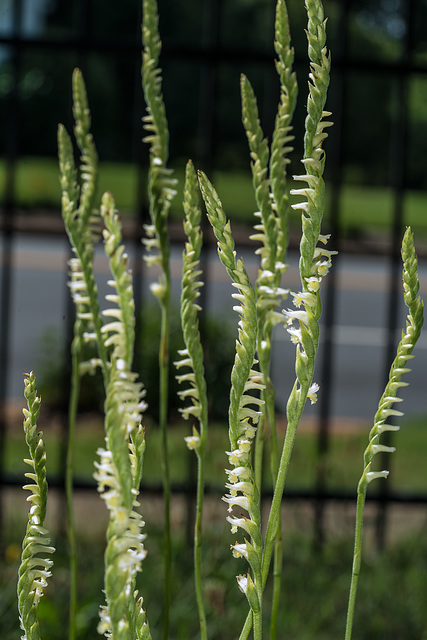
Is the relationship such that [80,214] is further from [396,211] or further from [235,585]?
[396,211]

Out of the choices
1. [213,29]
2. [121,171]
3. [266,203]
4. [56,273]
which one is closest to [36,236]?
[56,273]

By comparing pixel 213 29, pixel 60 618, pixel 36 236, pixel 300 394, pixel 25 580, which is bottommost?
pixel 60 618

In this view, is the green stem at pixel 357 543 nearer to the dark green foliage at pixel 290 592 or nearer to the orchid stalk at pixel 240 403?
the orchid stalk at pixel 240 403

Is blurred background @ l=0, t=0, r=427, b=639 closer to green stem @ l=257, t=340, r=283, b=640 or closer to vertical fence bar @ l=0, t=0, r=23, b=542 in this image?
vertical fence bar @ l=0, t=0, r=23, b=542

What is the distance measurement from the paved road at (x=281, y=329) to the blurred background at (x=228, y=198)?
1.5 inches

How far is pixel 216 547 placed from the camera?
97.7 inches

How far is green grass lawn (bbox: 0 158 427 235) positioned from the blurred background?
84mm

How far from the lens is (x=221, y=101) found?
16.4 meters

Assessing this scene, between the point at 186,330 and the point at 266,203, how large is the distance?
16 centimetres

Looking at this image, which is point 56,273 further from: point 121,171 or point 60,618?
point 60,618

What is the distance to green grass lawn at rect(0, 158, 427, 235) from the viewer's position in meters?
17.8

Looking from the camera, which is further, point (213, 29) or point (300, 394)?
point (213, 29)

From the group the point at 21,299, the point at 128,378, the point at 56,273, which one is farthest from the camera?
the point at 56,273

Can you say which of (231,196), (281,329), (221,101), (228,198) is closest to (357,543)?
(281,329)
